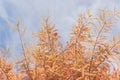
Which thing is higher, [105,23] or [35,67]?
[105,23]

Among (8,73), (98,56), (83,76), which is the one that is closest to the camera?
(83,76)

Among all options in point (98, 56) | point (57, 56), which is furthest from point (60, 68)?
point (98, 56)

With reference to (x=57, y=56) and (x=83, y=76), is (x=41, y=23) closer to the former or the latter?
(x=57, y=56)

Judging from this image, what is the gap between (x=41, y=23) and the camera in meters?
7.12

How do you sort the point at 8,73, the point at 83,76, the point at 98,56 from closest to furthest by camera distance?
1. the point at 83,76
2. the point at 98,56
3. the point at 8,73

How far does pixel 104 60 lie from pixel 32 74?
5.31ft

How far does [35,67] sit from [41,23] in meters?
1.16

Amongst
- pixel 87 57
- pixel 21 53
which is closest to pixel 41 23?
pixel 21 53

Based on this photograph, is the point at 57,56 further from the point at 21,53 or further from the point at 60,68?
the point at 21,53

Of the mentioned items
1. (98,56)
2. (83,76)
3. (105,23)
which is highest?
(105,23)

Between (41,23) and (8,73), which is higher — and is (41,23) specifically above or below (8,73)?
above

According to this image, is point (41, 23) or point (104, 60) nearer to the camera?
point (104, 60)

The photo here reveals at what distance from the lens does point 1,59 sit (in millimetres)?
6605

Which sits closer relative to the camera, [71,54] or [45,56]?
[45,56]
